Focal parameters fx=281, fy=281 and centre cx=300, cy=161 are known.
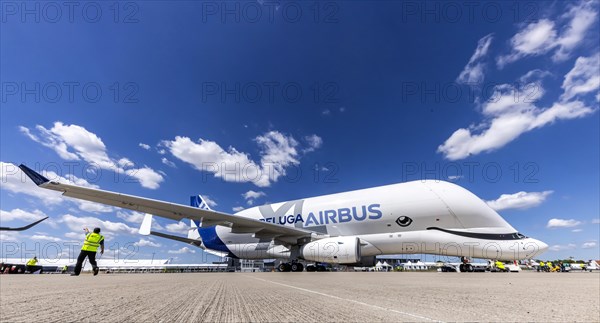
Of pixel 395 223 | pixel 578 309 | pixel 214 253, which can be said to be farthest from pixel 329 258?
pixel 214 253

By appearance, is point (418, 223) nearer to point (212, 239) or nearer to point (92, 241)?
point (92, 241)

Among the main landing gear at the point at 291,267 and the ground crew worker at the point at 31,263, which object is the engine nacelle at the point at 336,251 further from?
the ground crew worker at the point at 31,263

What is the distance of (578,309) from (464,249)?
11.6 metres

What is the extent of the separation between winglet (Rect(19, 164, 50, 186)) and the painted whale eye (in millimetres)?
13785

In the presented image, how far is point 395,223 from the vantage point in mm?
13758

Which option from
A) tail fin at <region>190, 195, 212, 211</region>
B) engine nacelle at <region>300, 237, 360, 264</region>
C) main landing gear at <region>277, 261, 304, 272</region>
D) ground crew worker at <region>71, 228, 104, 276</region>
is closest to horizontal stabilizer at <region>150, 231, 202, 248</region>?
tail fin at <region>190, 195, 212, 211</region>

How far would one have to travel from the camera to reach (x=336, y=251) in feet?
A: 42.3

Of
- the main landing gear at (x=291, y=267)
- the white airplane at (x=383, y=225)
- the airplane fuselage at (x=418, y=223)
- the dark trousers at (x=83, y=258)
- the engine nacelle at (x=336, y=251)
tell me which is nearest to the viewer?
the dark trousers at (x=83, y=258)

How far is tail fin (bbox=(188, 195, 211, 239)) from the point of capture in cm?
2283

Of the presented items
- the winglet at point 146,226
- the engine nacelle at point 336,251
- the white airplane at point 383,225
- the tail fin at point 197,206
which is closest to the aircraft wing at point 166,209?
the white airplane at point 383,225

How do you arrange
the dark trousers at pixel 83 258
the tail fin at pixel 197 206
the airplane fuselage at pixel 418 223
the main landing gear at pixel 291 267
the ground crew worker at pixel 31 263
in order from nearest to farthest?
the dark trousers at pixel 83 258, the ground crew worker at pixel 31 263, the airplane fuselage at pixel 418 223, the main landing gear at pixel 291 267, the tail fin at pixel 197 206

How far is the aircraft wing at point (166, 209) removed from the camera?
9215 mm

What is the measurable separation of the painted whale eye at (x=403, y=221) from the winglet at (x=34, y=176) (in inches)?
543

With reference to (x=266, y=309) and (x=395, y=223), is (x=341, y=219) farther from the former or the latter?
(x=266, y=309)
